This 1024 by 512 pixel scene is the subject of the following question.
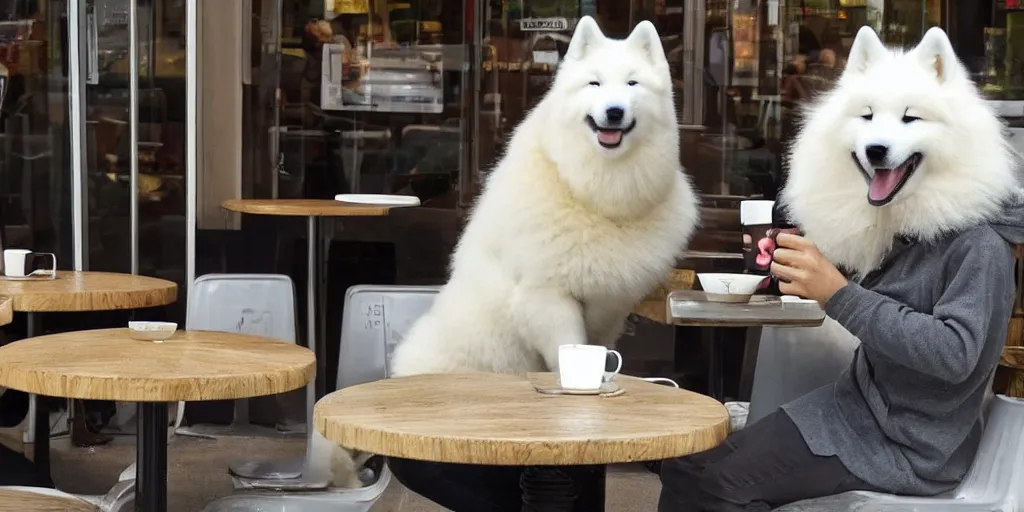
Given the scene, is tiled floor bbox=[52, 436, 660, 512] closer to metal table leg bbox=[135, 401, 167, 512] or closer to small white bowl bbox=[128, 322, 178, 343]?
small white bowl bbox=[128, 322, 178, 343]

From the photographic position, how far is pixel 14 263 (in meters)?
3.61

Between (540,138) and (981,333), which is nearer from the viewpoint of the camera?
(981,333)

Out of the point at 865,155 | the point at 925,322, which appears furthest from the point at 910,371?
the point at 865,155

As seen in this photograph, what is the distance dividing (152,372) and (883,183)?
1422mm

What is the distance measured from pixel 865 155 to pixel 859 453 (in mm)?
562

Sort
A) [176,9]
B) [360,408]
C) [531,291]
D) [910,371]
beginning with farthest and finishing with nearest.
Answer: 1. [176,9]
2. [531,291]
3. [910,371]
4. [360,408]

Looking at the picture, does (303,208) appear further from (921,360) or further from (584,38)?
(921,360)

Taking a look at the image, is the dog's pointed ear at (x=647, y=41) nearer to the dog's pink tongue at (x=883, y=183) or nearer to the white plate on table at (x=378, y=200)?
the dog's pink tongue at (x=883, y=183)

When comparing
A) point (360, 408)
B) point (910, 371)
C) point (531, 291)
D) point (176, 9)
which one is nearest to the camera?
point (360, 408)

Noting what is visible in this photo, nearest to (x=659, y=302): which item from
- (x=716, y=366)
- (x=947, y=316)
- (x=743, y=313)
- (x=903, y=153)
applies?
(x=716, y=366)

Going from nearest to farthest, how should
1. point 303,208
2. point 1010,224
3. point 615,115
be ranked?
point 1010,224, point 615,115, point 303,208

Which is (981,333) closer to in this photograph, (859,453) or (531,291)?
(859,453)

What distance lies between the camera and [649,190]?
317 centimetres

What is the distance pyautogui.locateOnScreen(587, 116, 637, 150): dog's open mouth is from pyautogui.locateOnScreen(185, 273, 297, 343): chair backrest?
1048 mm
